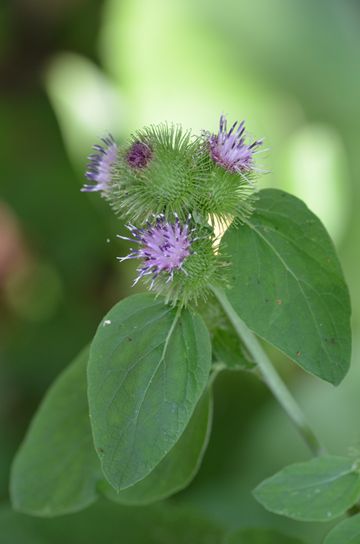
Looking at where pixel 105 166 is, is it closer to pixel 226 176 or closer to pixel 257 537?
pixel 226 176

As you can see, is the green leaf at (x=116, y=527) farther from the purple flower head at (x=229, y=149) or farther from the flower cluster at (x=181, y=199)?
the purple flower head at (x=229, y=149)

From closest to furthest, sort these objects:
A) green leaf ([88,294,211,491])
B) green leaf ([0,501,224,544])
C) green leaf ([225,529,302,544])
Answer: green leaf ([88,294,211,491])
green leaf ([225,529,302,544])
green leaf ([0,501,224,544])

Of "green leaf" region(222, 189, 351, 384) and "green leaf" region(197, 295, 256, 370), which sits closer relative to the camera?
"green leaf" region(222, 189, 351, 384)

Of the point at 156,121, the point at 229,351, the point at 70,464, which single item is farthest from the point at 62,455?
the point at 156,121

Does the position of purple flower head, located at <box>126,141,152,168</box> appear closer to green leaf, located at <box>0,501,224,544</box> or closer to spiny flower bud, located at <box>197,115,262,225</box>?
spiny flower bud, located at <box>197,115,262,225</box>

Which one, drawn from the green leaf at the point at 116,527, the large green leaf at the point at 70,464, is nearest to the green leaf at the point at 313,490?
the large green leaf at the point at 70,464

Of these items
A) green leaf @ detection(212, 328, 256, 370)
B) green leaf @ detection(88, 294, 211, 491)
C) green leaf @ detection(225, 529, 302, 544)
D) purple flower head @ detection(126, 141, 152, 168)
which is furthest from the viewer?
green leaf @ detection(225, 529, 302, 544)

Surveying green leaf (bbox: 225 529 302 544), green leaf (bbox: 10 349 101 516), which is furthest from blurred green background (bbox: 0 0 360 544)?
green leaf (bbox: 10 349 101 516)

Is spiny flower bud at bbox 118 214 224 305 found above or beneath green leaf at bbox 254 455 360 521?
above
